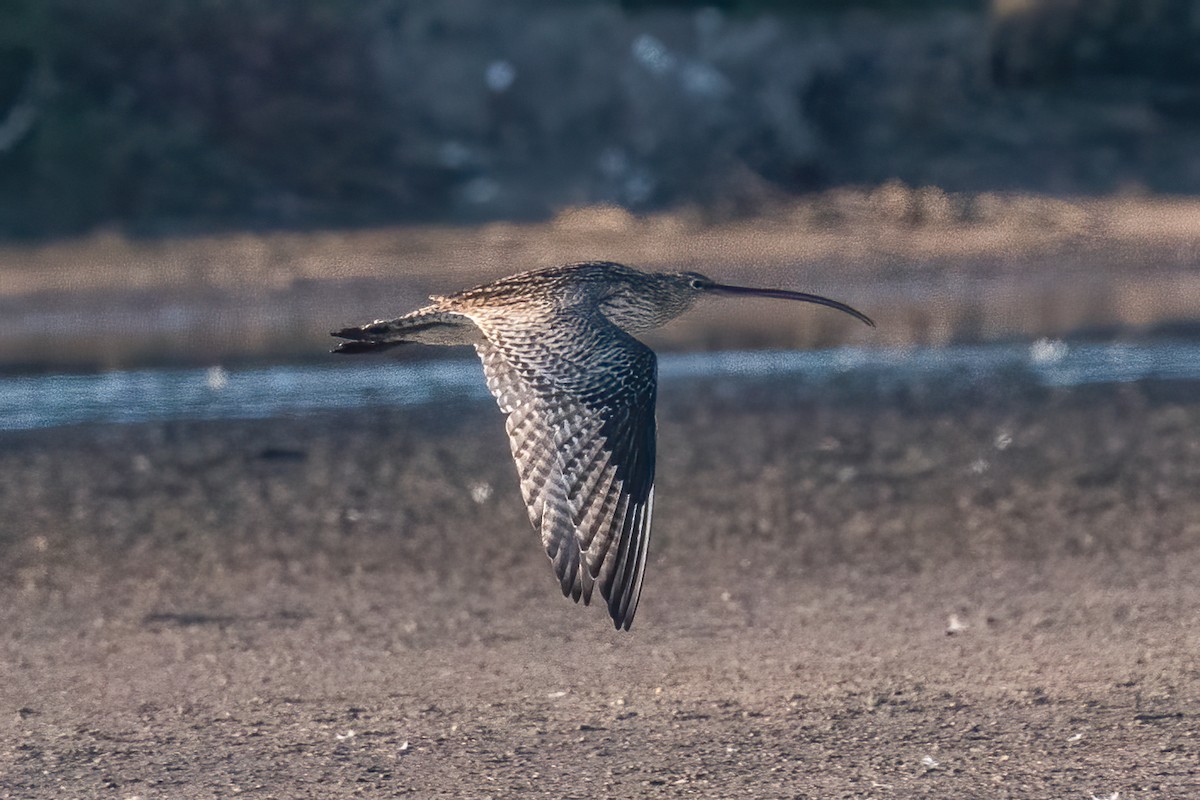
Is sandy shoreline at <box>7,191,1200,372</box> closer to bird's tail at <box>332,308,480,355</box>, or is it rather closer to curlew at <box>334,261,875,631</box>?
bird's tail at <box>332,308,480,355</box>

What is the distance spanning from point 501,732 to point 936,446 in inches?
201

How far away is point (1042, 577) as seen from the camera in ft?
26.2

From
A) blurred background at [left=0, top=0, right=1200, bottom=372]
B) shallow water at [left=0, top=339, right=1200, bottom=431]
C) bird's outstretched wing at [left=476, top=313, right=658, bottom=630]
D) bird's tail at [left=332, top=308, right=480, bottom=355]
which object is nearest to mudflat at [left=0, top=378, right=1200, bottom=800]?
bird's outstretched wing at [left=476, top=313, right=658, bottom=630]

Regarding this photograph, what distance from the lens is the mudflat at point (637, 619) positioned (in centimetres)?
585

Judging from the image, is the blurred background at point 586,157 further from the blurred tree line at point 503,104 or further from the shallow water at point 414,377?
the shallow water at point 414,377

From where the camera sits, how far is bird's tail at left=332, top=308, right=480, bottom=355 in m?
6.84

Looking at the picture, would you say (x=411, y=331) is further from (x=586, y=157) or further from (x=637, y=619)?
(x=586, y=157)

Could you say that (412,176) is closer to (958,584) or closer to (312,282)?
(312,282)

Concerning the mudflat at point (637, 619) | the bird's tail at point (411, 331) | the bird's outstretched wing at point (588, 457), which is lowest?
the mudflat at point (637, 619)

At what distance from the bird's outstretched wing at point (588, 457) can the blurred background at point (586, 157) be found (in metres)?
9.66

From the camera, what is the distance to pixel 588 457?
5.95 metres

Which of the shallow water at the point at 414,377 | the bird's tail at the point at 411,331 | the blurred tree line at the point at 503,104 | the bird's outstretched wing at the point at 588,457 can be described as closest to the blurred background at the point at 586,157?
the blurred tree line at the point at 503,104

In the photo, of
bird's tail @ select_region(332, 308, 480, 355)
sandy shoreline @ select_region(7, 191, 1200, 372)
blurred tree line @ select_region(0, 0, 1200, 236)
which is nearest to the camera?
bird's tail @ select_region(332, 308, 480, 355)

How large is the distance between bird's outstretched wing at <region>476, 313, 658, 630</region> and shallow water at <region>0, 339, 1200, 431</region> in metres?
6.24
